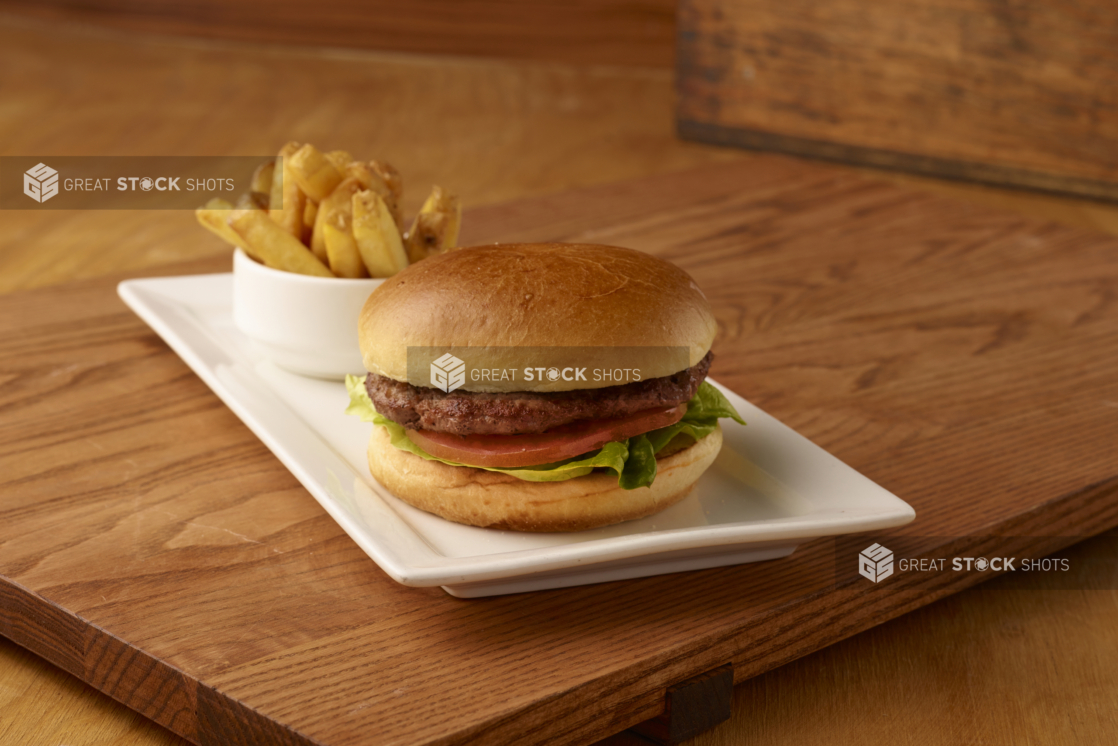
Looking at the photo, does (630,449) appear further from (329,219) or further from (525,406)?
(329,219)

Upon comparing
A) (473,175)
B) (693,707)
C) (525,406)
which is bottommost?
(473,175)

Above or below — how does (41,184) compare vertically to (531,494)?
below

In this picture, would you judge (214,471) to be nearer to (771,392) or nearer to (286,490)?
(286,490)

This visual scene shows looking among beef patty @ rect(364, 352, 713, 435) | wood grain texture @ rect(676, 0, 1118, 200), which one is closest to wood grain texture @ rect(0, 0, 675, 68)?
wood grain texture @ rect(676, 0, 1118, 200)

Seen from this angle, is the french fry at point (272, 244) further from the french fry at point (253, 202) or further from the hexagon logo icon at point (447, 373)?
the hexagon logo icon at point (447, 373)

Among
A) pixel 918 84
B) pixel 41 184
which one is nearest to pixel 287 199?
pixel 41 184

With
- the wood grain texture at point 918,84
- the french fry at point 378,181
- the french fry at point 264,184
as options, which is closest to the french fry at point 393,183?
the french fry at point 378,181

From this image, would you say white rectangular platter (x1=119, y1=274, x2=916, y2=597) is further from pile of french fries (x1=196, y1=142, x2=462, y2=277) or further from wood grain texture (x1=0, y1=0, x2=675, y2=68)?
wood grain texture (x1=0, y1=0, x2=675, y2=68)
